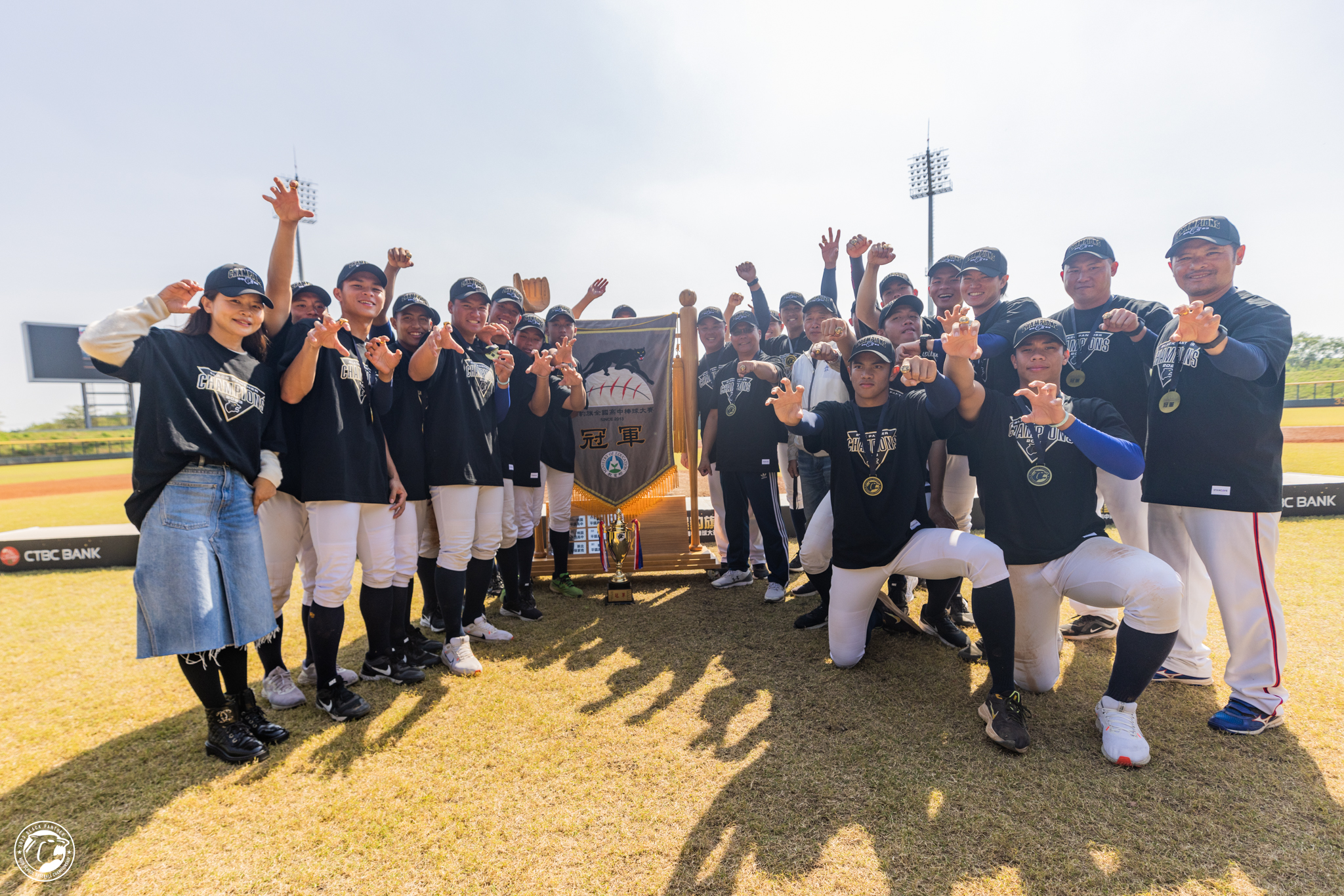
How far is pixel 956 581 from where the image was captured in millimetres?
3914

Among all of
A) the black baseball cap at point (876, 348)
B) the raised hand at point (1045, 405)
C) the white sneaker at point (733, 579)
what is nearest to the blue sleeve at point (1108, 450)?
the raised hand at point (1045, 405)

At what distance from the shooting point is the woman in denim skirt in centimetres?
248

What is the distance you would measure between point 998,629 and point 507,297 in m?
4.25

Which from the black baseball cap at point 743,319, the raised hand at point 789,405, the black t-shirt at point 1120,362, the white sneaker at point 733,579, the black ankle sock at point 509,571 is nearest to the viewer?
the raised hand at point 789,405

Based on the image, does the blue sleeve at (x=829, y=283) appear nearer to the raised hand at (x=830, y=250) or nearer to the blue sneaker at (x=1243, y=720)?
the raised hand at (x=830, y=250)

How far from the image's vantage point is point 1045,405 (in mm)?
2678

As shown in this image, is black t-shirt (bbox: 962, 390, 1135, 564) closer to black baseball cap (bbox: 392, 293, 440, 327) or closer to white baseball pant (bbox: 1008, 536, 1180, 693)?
white baseball pant (bbox: 1008, 536, 1180, 693)

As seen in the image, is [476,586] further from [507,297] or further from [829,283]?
[829,283]

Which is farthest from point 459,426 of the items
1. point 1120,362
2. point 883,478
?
point 1120,362

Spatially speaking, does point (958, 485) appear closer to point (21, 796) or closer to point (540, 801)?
point (540, 801)


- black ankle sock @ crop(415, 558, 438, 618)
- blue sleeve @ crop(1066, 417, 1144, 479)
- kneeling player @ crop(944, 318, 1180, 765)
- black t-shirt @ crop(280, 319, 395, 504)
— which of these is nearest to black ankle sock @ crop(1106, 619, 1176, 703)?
kneeling player @ crop(944, 318, 1180, 765)

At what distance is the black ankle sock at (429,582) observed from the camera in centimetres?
425

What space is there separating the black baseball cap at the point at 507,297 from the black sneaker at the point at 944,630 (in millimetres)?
4090

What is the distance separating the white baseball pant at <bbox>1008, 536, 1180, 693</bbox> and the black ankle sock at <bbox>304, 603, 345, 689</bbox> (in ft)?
12.3
